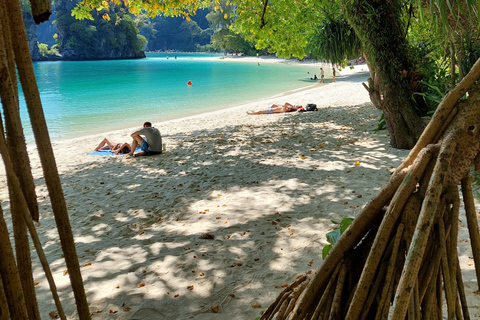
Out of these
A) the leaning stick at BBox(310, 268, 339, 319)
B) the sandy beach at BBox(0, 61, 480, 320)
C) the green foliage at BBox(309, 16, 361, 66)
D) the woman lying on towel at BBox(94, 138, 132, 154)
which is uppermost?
the green foliage at BBox(309, 16, 361, 66)

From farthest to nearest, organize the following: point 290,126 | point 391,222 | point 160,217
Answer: point 290,126 < point 160,217 < point 391,222

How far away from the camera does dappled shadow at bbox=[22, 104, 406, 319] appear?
11.0 feet

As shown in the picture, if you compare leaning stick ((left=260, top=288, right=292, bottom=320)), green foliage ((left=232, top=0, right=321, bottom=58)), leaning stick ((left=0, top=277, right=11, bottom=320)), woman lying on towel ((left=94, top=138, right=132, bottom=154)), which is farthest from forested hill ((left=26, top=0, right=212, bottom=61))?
leaning stick ((left=0, top=277, right=11, bottom=320))

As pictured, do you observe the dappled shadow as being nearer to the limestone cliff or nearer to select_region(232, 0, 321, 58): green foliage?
select_region(232, 0, 321, 58): green foliage

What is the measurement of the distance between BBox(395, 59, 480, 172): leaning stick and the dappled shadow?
203cm

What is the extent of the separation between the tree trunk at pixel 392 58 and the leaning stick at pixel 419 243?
639 centimetres

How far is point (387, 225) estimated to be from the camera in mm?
1454

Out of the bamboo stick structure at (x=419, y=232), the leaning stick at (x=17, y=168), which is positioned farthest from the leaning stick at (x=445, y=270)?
the leaning stick at (x=17, y=168)

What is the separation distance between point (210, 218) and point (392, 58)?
193 inches

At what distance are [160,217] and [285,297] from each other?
3.47 m

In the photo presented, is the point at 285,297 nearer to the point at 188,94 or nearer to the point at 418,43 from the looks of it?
the point at 418,43

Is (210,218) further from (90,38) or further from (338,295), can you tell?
(90,38)

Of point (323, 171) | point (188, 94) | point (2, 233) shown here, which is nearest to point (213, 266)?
point (2, 233)

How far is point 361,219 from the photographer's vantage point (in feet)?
5.26
